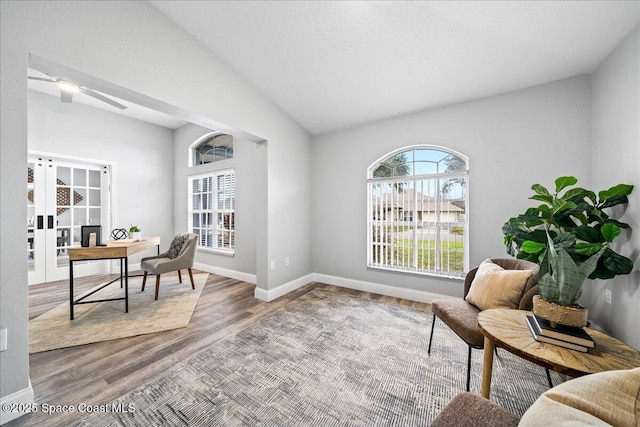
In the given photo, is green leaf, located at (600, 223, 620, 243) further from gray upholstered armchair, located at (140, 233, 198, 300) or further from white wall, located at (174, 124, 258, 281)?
gray upholstered armchair, located at (140, 233, 198, 300)

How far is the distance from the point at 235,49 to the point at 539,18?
2.64 m

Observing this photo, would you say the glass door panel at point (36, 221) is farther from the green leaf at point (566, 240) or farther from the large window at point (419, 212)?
the green leaf at point (566, 240)

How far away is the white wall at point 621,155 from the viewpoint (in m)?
1.64

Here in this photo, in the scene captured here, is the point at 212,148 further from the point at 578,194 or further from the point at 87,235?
the point at 578,194

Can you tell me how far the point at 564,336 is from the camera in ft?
3.51

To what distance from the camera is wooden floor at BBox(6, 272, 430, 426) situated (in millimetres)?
1500

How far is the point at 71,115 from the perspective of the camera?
3.90 metres

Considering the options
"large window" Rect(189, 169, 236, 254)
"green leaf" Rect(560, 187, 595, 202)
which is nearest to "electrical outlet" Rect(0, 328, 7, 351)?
"large window" Rect(189, 169, 236, 254)

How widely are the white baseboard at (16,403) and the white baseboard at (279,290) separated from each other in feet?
6.61

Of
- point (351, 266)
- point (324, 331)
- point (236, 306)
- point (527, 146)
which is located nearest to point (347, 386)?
point (324, 331)

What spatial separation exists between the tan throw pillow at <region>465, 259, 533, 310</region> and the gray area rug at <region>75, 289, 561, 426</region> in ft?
1.72

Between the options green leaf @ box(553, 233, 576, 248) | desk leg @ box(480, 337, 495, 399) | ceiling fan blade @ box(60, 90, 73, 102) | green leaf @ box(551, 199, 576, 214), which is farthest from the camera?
ceiling fan blade @ box(60, 90, 73, 102)

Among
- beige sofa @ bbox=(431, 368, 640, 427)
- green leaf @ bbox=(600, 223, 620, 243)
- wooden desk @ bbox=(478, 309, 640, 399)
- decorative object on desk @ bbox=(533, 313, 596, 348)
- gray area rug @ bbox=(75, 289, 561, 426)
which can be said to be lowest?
gray area rug @ bbox=(75, 289, 561, 426)

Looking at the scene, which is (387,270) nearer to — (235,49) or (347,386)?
(347,386)
